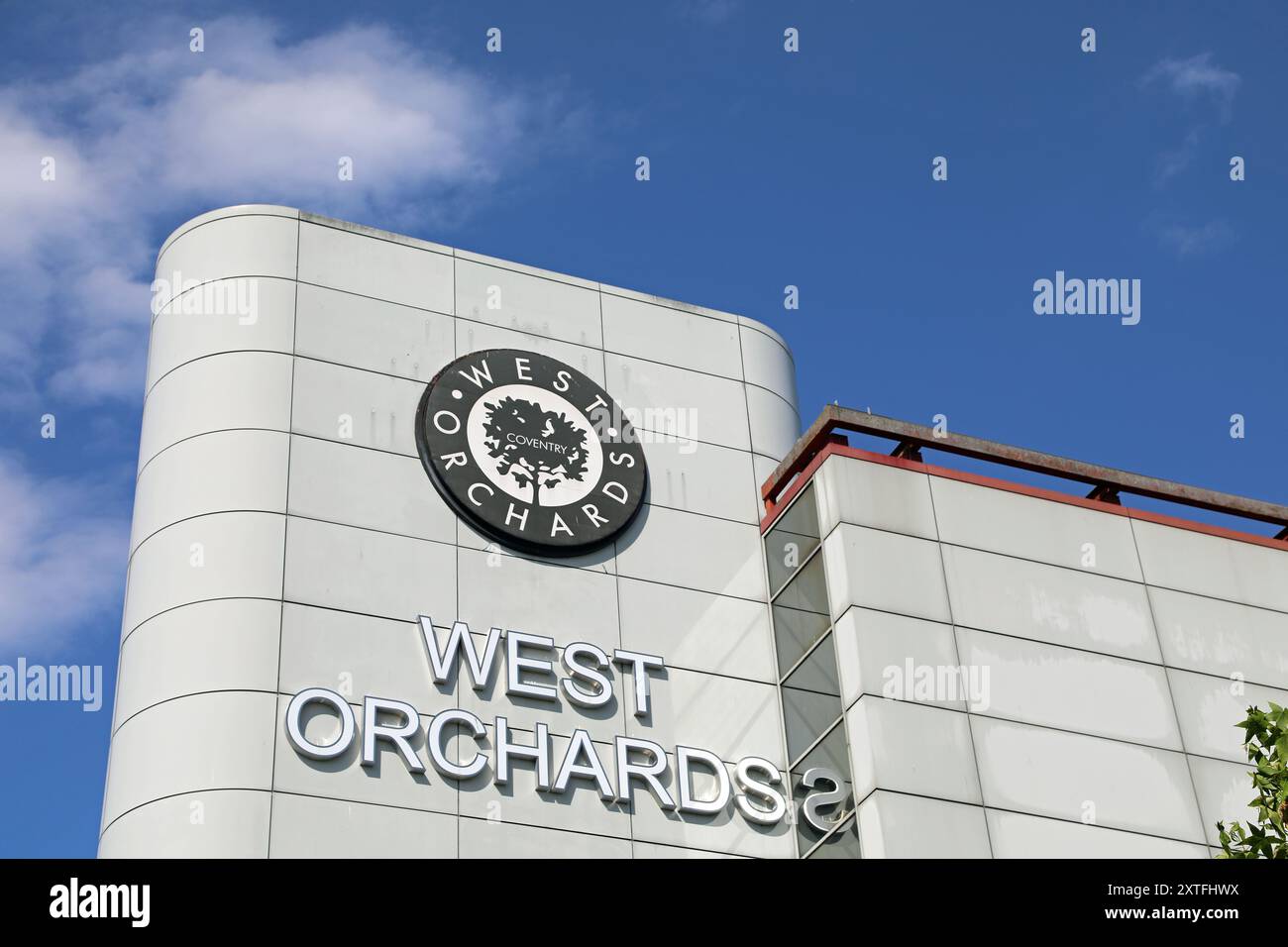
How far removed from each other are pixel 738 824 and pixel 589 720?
2.40 meters

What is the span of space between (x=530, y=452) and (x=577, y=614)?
2.56m

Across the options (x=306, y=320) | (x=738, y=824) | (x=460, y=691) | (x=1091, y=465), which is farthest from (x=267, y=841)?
(x=1091, y=465)

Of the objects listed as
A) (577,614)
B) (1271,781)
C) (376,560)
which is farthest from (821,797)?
(1271,781)

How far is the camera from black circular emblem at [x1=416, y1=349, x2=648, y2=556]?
24609mm

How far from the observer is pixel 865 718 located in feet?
72.6

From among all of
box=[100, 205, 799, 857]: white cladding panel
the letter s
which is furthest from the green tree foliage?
box=[100, 205, 799, 857]: white cladding panel

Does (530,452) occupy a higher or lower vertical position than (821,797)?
higher

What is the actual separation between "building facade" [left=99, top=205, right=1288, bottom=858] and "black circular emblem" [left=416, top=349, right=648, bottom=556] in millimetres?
55

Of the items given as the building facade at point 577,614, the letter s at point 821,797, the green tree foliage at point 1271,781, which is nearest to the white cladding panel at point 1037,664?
the building facade at point 577,614

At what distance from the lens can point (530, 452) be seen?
25.4 metres

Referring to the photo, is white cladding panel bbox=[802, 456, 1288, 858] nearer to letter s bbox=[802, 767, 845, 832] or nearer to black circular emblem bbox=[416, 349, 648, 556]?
letter s bbox=[802, 767, 845, 832]

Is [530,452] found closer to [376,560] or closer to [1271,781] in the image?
[376,560]

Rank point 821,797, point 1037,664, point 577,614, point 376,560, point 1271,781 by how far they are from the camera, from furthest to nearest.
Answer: point 577,614 < point 1037,664 < point 376,560 < point 821,797 < point 1271,781

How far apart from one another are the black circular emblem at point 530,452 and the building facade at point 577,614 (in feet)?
0.18
